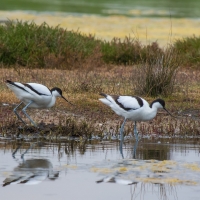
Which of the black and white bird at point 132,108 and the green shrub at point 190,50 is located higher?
the green shrub at point 190,50

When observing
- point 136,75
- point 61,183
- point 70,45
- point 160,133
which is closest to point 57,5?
point 70,45

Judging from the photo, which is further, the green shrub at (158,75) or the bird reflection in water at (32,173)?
the green shrub at (158,75)

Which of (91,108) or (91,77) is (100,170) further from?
(91,77)

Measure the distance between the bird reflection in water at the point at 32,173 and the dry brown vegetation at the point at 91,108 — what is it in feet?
6.59

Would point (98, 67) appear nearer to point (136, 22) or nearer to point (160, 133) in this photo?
point (160, 133)

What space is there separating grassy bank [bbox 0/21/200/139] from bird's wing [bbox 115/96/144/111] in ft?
1.70

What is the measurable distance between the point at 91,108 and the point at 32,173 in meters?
5.13

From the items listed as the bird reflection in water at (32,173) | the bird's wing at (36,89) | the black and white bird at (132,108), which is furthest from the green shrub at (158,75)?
the bird reflection in water at (32,173)

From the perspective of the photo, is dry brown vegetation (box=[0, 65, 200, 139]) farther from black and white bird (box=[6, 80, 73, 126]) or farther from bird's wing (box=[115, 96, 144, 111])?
bird's wing (box=[115, 96, 144, 111])

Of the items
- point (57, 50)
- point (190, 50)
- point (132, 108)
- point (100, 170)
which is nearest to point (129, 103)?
point (132, 108)


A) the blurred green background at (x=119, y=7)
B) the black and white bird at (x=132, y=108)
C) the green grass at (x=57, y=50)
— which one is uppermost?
the blurred green background at (x=119, y=7)

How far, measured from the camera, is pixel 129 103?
10945mm

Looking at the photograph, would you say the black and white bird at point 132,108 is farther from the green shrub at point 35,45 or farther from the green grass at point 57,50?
the green shrub at point 35,45

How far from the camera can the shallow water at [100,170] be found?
7.30 metres
